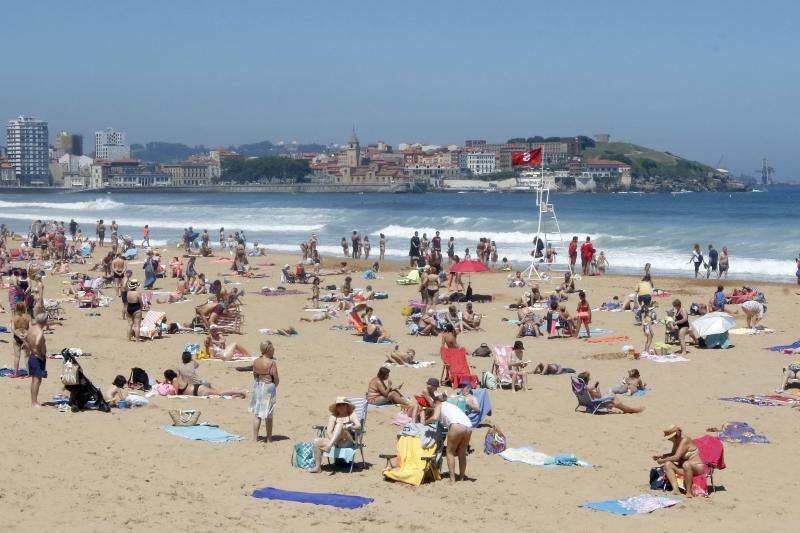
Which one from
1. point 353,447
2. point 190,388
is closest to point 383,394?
point 190,388

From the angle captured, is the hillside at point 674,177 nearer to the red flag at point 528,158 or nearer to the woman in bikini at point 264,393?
the red flag at point 528,158

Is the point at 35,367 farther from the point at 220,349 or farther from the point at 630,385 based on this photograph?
the point at 630,385

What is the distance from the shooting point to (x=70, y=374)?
Answer: 1026 centimetres

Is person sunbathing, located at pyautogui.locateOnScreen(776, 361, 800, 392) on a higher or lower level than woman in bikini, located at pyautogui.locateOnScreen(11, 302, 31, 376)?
lower

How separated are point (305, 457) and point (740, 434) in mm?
4529

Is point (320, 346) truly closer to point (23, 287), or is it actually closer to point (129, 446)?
point (23, 287)

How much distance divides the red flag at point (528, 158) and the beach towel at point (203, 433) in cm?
1371

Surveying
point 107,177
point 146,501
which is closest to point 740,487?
point 146,501

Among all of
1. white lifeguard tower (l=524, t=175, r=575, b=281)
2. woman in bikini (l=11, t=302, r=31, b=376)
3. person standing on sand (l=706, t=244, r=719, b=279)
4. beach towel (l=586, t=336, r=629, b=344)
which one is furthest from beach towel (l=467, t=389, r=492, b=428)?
person standing on sand (l=706, t=244, r=719, b=279)

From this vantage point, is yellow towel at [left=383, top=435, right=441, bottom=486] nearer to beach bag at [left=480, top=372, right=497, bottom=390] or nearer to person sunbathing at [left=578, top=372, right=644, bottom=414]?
person sunbathing at [left=578, top=372, right=644, bottom=414]

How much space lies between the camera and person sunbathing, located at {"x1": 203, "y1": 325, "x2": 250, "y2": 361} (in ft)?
46.5

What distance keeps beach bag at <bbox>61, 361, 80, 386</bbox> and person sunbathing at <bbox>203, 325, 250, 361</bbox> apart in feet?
12.9

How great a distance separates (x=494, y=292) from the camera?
76.9 ft

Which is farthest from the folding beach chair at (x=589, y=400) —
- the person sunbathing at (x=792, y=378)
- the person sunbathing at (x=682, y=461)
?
the person sunbathing at (x=682, y=461)
